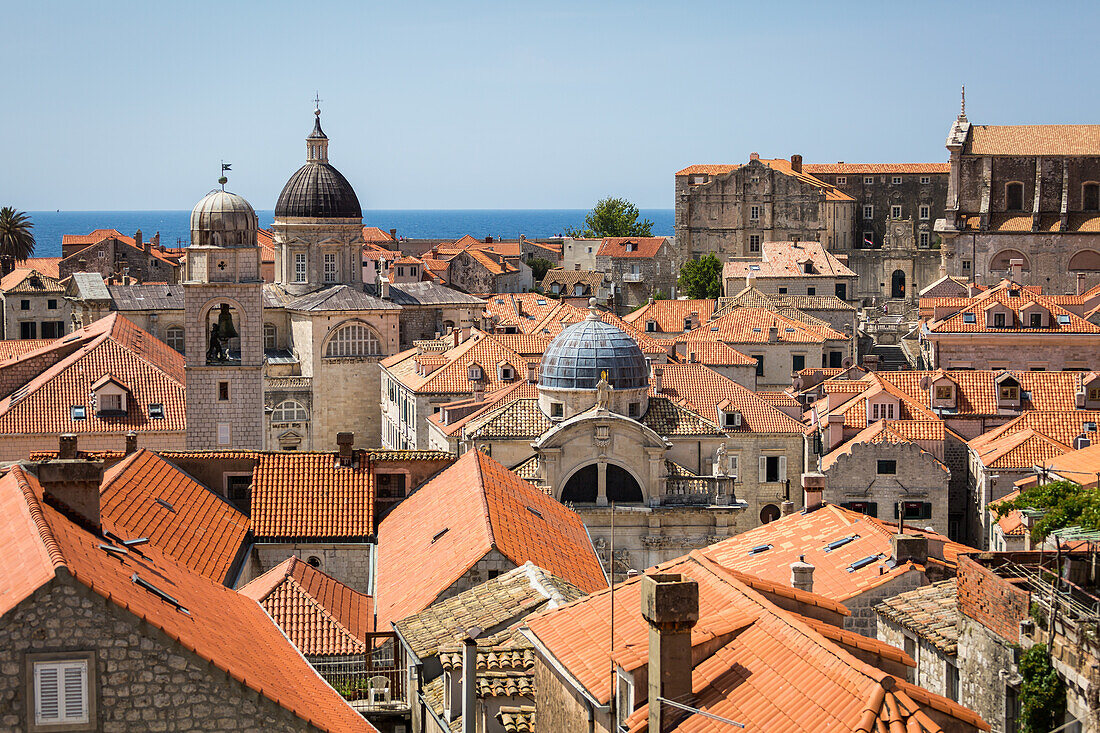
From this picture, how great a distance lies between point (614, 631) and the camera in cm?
1892

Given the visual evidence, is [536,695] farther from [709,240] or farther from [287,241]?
[709,240]

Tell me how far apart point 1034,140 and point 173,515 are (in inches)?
3156

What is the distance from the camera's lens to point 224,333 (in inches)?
1939

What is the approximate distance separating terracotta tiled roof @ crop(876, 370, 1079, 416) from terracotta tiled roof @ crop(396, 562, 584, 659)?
3645cm

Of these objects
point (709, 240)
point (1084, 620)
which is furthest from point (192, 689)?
point (709, 240)

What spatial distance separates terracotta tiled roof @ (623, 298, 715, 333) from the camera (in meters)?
90.9

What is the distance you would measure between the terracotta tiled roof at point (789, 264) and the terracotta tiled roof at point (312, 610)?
7770 centimetres

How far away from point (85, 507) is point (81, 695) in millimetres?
5073

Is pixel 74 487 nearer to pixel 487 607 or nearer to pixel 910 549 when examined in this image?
pixel 487 607

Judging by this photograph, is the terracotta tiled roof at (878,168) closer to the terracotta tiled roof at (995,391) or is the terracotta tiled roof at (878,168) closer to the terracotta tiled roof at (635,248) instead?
the terracotta tiled roof at (635,248)

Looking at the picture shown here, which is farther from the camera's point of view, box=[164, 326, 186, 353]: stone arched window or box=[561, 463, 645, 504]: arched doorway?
box=[164, 326, 186, 353]: stone arched window

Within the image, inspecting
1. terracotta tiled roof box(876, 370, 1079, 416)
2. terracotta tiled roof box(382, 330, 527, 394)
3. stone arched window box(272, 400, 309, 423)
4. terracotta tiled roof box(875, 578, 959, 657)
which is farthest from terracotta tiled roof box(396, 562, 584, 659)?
stone arched window box(272, 400, 309, 423)

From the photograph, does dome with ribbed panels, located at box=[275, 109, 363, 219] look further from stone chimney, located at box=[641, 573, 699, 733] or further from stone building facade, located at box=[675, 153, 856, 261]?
stone chimney, located at box=[641, 573, 699, 733]

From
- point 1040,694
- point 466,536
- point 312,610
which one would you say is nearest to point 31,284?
point 466,536
